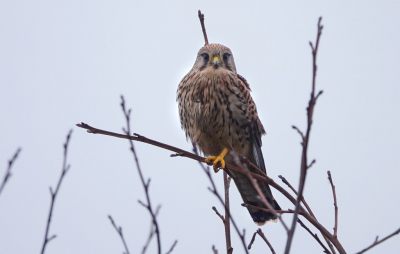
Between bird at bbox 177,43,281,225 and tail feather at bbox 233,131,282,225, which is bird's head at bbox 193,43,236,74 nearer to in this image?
bird at bbox 177,43,281,225

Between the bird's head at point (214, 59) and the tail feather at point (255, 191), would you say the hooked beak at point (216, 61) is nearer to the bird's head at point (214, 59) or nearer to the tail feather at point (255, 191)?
the bird's head at point (214, 59)

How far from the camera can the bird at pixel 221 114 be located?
12.0 ft

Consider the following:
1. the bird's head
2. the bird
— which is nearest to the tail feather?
the bird

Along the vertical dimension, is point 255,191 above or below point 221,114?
below

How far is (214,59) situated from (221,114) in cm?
52

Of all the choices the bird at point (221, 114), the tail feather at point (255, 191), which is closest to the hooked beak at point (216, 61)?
the bird at point (221, 114)

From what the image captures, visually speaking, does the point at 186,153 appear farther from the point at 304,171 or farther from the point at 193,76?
the point at 193,76

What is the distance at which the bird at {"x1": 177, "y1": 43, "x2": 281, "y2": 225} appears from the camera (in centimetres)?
365

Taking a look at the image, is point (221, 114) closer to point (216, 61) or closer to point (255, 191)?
point (216, 61)

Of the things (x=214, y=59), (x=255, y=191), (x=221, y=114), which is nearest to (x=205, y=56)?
(x=214, y=59)

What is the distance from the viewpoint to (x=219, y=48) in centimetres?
396

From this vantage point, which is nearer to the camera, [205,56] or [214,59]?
[214,59]

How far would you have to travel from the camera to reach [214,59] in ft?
12.7

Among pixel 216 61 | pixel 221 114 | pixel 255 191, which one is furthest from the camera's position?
pixel 255 191
